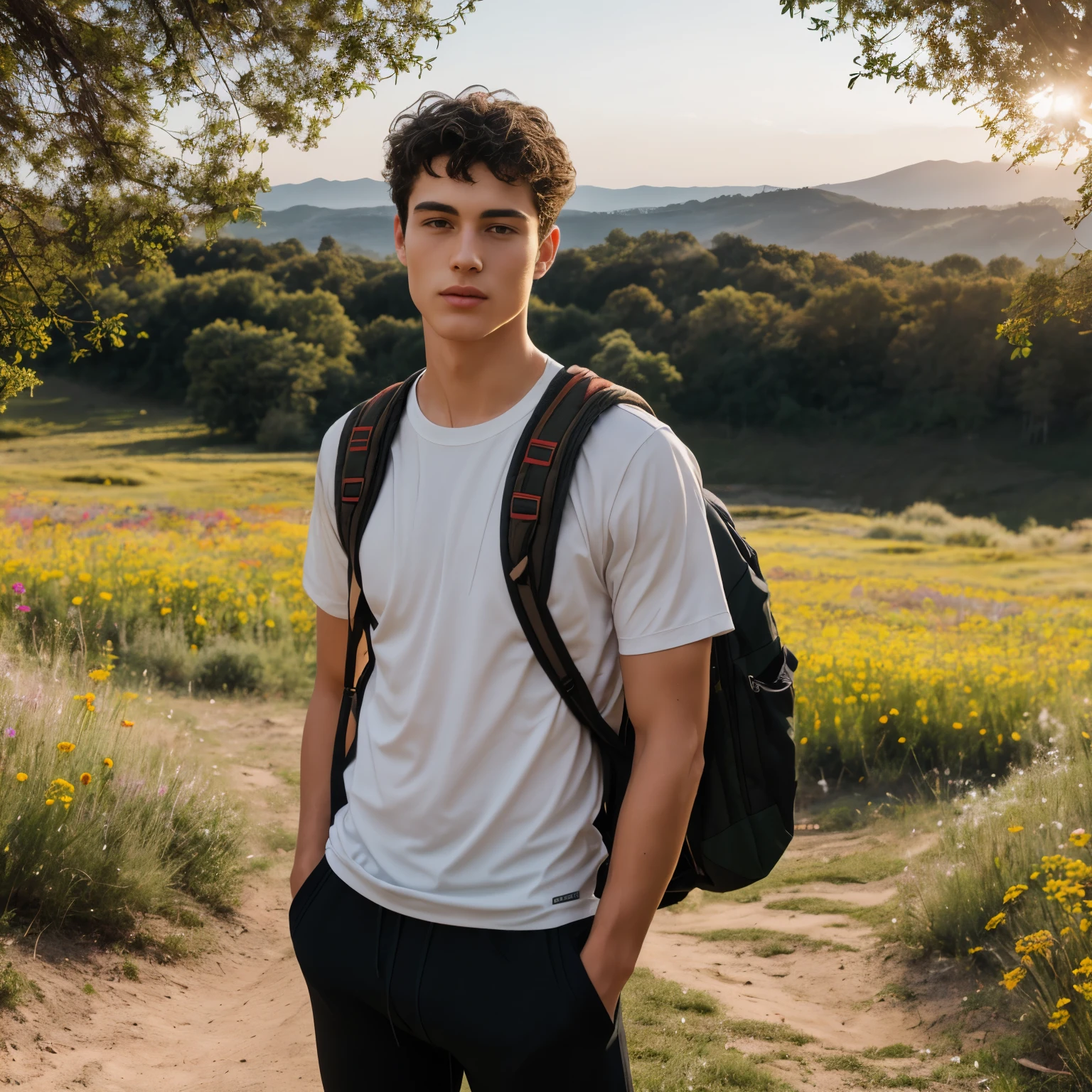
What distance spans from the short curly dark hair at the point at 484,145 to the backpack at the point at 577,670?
0.34 meters

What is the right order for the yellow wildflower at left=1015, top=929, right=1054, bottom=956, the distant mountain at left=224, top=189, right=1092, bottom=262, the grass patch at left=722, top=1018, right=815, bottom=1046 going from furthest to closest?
the distant mountain at left=224, top=189, right=1092, bottom=262 < the grass patch at left=722, top=1018, right=815, bottom=1046 < the yellow wildflower at left=1015, top=929, right=1054, bottom=956

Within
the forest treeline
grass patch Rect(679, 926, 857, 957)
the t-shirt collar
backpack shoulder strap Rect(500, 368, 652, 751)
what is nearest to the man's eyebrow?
the t-shirt collar

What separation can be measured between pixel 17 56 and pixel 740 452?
51.4m

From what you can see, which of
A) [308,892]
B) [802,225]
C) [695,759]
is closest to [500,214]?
[695,759]

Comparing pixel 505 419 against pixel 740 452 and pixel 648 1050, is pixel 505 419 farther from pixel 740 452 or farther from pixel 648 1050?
pixel 740 452

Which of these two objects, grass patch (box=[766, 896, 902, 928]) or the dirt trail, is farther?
grass patch (box=[766, 896, 902, 928])

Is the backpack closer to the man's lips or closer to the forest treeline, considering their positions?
the man's lips

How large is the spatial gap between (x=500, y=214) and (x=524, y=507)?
0.53 metres

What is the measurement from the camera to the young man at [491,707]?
158 cm

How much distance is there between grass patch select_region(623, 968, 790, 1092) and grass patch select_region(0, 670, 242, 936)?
2.10m

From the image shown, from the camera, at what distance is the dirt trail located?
348 cm

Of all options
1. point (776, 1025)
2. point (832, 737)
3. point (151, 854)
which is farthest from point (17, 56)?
point (832, 737)

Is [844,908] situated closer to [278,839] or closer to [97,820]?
[278,839]

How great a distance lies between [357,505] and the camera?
184cm
